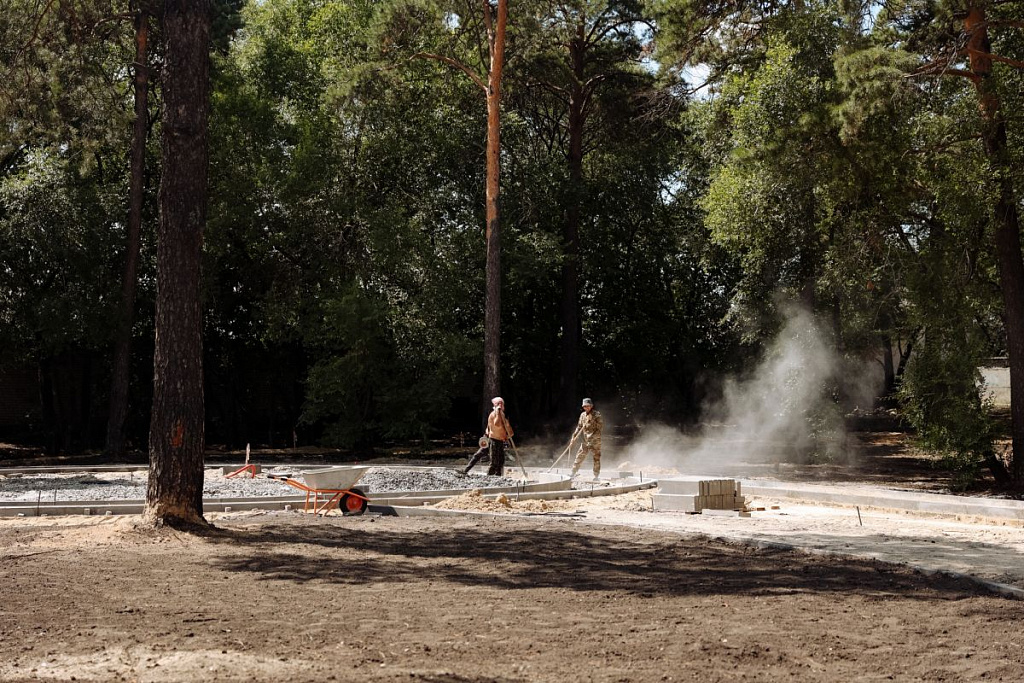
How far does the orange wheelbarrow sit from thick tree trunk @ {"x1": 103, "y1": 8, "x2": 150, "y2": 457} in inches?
514

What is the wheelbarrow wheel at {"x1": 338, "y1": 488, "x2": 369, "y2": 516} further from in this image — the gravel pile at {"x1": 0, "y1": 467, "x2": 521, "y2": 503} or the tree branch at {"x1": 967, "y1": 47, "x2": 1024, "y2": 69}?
the tree branch at {"x1": 967, "y1": 47, "x2": 1024, "y2": 69}

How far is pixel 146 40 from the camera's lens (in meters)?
26.1

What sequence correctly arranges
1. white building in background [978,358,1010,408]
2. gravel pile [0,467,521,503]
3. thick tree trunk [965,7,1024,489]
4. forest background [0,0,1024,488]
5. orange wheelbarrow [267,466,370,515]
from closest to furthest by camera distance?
orange wheelbarrow [267,466,370,515]
gravel pile [0,467,521,503]
thick tree trunk [965,7,1024,489]
forest background [0,0,1024,488]
white building in background [978,358,1010,408]

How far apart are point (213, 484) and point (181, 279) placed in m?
6.19

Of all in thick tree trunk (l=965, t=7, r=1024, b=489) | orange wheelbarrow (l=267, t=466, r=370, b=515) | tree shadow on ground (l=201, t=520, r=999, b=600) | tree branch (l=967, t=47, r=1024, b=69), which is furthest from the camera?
thick tree trunk (l=965, t=7, r=1024, b=489)

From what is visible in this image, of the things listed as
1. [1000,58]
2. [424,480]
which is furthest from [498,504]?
[1000,58]

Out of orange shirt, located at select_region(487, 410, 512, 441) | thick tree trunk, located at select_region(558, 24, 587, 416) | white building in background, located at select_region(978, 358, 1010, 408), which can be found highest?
thick tree trunk, located at select_region(558, 24, 587, 416)

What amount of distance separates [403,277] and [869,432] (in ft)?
56.3

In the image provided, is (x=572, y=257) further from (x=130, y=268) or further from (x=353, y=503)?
(x=353, y=503)

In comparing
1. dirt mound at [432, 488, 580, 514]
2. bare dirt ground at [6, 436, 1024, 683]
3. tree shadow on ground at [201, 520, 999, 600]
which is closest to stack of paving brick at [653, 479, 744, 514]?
dirt mound at [432, 488, 580, 514]

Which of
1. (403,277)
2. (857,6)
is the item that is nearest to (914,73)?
(857,6)

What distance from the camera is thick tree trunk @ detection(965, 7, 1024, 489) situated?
18.1 metres

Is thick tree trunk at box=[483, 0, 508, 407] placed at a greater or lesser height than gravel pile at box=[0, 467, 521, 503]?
greater

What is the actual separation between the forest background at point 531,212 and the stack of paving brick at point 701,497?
5983 millimetres
